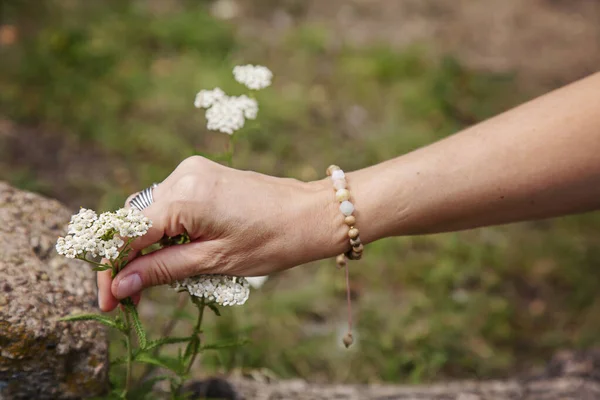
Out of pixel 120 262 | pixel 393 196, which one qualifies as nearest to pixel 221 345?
pixel 120 262

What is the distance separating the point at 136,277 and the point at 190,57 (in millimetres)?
3646

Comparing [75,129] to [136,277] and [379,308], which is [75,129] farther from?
[136,277]

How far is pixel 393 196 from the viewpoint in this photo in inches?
87.3

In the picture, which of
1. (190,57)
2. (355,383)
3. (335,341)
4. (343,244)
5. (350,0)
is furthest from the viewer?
(350,0)

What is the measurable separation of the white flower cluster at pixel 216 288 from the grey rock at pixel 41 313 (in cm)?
49

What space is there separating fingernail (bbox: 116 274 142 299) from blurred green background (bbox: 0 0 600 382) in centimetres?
111

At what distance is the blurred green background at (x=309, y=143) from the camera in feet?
11.5

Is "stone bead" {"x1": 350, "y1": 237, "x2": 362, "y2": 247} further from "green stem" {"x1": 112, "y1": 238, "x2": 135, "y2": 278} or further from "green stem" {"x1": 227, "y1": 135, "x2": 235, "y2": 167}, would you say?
"green stem" {"x1": 112, "y1": 238, "x2": 135, "y2": 278}

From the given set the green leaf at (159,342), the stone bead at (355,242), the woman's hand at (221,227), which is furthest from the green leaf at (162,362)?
the stone bead at (355,242)

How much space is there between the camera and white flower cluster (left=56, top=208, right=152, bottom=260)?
5.50ft

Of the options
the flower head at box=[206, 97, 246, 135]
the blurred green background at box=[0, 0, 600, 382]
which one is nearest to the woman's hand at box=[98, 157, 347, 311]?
the flower head at box=[206, 97, 246, 135]

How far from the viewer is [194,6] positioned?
5.70 m

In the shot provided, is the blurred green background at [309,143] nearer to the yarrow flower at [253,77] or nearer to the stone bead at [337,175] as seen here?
the stone bead at [337,175]

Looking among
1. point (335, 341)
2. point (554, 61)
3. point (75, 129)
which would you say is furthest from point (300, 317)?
point (554, 61)
